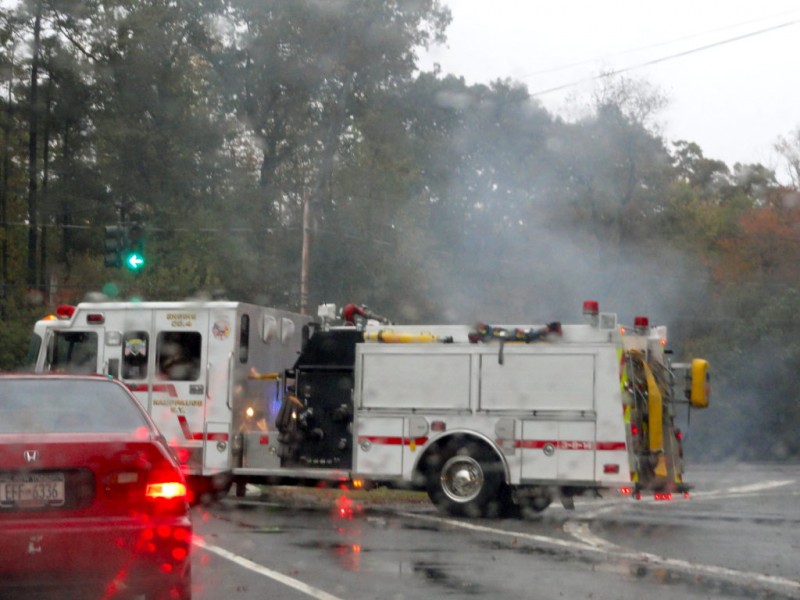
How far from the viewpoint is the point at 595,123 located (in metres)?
52.5

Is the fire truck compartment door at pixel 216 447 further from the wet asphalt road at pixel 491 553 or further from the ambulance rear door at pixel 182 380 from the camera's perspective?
the wet asphalt road at pixel 491 553

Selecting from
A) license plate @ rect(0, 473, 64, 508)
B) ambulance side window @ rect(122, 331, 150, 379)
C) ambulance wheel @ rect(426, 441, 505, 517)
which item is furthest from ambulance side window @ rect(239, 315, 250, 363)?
license plate @ rect(0, 473, 64, 508)

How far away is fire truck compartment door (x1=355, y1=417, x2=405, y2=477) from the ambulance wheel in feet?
1.44

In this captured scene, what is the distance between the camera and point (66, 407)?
7.43 metres

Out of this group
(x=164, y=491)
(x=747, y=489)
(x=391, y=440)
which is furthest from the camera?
(x=747, y=489)

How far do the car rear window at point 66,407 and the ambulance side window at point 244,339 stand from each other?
8.90 m

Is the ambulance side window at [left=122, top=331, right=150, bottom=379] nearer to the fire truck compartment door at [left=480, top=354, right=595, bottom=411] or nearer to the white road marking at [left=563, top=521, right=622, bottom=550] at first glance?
the fire truck compartment door at [left=480, top=354, right=595, bottom=411]

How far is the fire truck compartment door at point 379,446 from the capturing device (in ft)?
50.9

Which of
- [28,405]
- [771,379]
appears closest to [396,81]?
[771,379]

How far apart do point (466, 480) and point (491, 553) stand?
3682 mm

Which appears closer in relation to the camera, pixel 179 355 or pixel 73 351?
pixel 179 355

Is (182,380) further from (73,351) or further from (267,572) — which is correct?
(267,572)

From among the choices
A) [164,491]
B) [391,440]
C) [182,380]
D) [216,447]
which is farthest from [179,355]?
[164,491]

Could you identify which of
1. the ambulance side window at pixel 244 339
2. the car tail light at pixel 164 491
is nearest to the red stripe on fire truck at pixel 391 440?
the ambulance side window at pixel 244 339
